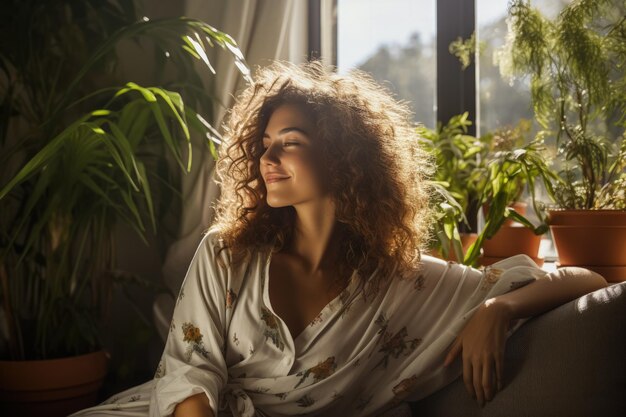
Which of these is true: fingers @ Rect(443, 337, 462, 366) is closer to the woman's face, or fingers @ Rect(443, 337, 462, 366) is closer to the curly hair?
the curly hair

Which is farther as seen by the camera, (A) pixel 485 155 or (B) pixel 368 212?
(A) pixel 485 155

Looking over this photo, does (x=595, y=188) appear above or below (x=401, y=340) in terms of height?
above

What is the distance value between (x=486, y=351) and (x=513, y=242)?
0.76 metres

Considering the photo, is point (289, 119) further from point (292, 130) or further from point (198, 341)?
point (198, 341)

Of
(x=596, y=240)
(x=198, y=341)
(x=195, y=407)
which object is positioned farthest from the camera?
(x=596, y=240)

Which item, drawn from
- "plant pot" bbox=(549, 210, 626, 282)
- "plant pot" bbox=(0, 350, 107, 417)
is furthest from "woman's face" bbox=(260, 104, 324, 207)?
"plant pot" bbox=(0, 350, 107, 417)

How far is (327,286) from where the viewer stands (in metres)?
1.52

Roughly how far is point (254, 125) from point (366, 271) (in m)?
0.39

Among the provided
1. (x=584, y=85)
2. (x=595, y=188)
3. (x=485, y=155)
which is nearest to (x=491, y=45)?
(x=485, y=155)

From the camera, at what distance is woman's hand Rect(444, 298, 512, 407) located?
1341 mm

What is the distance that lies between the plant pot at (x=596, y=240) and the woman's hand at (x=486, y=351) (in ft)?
1.91

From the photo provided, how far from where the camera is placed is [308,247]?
5.09 ft

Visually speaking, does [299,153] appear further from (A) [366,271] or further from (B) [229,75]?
(B) [229,75]

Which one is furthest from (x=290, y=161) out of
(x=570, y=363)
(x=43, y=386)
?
(x=43, y=386)
